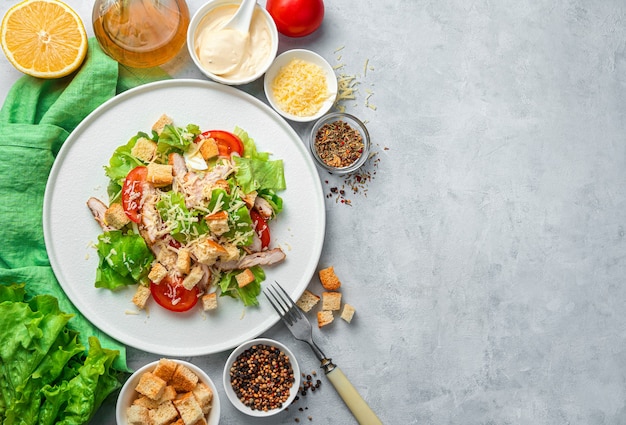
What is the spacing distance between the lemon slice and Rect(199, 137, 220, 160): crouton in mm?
757

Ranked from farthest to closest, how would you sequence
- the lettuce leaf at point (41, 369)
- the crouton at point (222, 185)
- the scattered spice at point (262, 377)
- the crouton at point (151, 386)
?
the scattered spice at point (262, 377) < the crouton at point (222, 185) < the crouton at point (151, 386) < the lettuce leaf at point (41, 369)

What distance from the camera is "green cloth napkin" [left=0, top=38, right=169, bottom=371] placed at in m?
2.76

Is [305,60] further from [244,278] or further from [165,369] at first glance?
[165,369]

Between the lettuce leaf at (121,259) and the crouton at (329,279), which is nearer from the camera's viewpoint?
the lettuce leaf at (121,259)

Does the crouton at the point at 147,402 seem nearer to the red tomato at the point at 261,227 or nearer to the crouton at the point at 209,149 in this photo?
the red tomato at the point at 261,227

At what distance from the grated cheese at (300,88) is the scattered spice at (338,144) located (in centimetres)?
13

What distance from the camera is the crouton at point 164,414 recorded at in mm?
2652

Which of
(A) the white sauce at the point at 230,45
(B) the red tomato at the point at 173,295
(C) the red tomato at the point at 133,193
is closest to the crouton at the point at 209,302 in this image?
(B) the red tomato at the point at 173,295

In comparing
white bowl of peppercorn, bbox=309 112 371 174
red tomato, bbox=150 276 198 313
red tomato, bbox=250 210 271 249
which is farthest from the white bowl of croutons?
white bowl of peppercorn, bbox=309 112 371 174

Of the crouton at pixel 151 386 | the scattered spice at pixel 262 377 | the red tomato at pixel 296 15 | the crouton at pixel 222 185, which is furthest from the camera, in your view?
the red tomato at pixel 296 15

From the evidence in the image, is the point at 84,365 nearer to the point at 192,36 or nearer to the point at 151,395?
the point at 151,395

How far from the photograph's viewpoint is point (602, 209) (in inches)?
130

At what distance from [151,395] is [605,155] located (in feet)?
9.07

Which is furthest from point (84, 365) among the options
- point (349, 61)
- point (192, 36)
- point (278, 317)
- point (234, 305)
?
point (349, 61)
